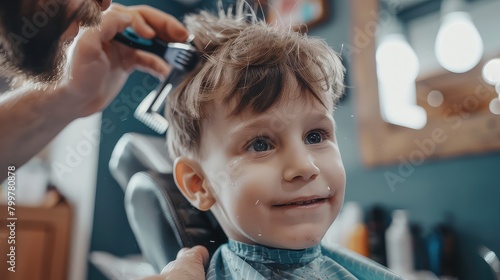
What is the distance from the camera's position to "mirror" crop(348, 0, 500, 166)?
3.79ft

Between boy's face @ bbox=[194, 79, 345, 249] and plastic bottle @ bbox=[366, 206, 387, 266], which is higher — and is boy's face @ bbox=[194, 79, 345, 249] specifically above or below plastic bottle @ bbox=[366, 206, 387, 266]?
above

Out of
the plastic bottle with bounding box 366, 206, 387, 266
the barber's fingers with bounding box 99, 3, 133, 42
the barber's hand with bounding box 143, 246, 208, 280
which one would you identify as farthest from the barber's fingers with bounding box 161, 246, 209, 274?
the plastic bottle with bounding box 366, 206, 387, 266

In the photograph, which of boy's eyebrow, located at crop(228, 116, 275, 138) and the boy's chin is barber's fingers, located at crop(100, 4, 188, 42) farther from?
the boy's chin

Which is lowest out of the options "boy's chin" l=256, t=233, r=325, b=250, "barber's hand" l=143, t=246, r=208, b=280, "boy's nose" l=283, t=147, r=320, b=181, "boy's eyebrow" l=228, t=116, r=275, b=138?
"barber's hand" l=143, t=246, r=208, b=280

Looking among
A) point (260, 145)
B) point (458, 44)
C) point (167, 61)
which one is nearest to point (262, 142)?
point (260, 145)

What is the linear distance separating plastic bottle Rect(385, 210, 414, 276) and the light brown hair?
69 cm

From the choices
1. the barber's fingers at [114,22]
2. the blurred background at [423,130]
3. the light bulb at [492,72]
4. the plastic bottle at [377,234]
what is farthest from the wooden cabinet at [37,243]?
the light bulb at [492,72]

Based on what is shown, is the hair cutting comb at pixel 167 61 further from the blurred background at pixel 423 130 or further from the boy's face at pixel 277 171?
the blurred background at pixel 423 130

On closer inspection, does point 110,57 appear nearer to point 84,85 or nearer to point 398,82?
point 84,85

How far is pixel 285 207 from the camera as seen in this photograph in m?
0.61

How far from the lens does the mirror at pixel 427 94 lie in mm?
1154

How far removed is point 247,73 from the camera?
620 mm

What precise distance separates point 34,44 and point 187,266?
14.9 inches

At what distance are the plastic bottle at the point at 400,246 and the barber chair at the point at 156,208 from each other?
0.67 meters
